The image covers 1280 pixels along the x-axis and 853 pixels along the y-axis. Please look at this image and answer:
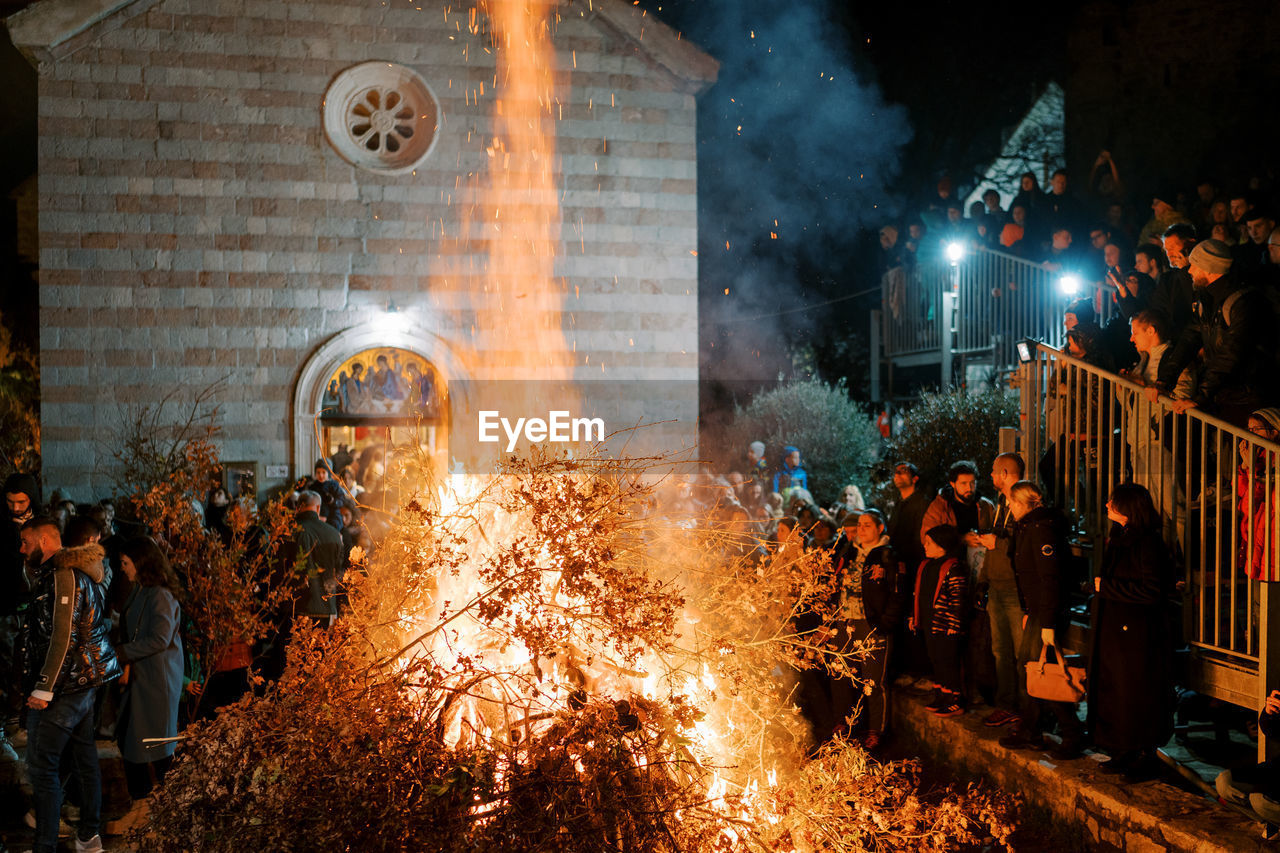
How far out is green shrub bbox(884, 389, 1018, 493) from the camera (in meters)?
10.8

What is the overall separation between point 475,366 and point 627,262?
8.11 feet

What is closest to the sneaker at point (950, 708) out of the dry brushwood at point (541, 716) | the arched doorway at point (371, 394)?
the dry brushwood at point (541, 716)

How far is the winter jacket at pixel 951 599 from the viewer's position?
6.62 meters

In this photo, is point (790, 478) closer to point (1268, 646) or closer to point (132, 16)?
point (1268, 646)

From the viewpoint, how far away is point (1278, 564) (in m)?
5.13

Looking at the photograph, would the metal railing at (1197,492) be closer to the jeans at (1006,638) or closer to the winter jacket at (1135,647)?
the winter jacket at (1135,647)

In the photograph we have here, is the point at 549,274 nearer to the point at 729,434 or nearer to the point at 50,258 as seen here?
the point at 50,258

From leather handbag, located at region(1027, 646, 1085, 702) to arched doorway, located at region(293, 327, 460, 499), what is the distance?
826 cm

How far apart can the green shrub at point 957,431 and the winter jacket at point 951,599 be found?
424 centimetres

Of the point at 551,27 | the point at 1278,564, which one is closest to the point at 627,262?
the point at 551,27

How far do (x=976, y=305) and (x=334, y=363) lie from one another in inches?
346

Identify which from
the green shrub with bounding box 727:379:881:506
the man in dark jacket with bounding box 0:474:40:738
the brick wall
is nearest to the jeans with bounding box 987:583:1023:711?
the man in dark jacket with bounding box 0:474:40:738

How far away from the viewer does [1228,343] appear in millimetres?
5785

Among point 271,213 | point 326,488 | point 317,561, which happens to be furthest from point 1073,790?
point 271,213
